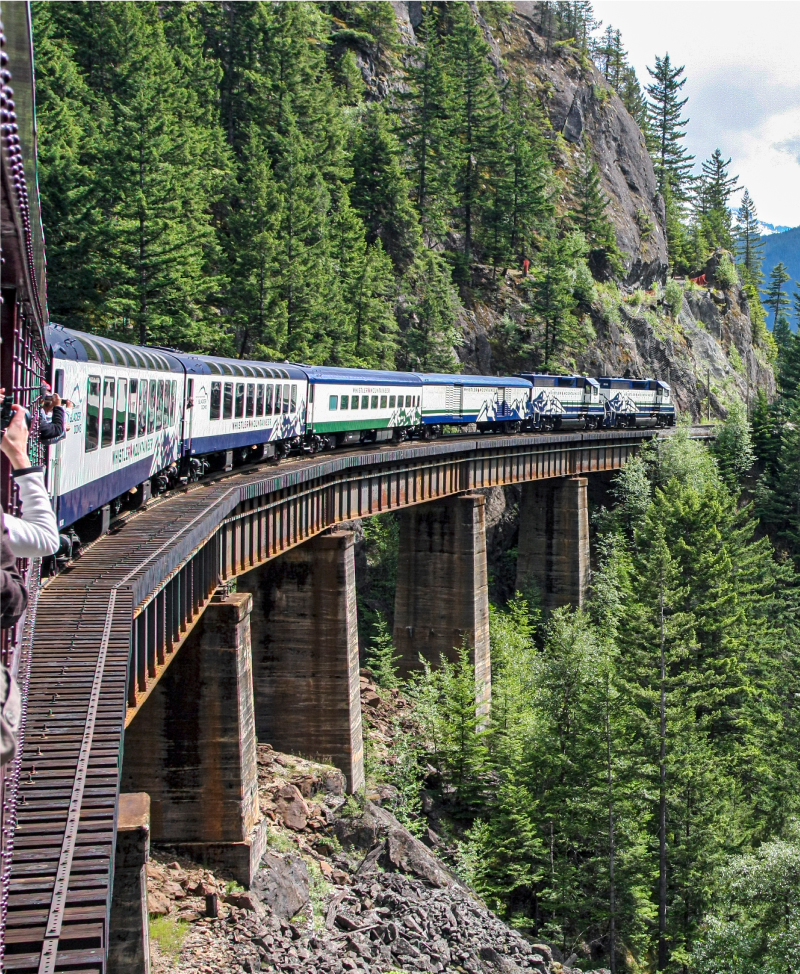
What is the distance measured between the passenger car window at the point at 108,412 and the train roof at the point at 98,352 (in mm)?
356

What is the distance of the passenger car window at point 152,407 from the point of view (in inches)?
765

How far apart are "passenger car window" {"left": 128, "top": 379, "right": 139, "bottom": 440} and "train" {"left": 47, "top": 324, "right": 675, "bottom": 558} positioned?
0.12 feet

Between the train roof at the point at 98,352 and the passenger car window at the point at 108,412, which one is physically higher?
the train roof at the point at 98,352

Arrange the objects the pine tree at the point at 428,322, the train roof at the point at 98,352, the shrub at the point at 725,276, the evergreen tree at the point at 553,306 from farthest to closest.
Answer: the shrub at the point at 725,276 < the evergreen tree at the point at 553,306 < the pine tree at the point at 428,322 < the train roof at the point at 98,352

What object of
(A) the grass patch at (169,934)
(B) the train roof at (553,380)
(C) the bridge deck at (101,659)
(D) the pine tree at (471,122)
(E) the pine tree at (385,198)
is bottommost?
(A) the grass patch at (169,934)

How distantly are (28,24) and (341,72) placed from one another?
83.4 meters

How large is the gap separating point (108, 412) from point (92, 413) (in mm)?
1077

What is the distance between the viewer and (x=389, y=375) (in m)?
38.9

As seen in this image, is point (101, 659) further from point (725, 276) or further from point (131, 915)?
point (725, 276)

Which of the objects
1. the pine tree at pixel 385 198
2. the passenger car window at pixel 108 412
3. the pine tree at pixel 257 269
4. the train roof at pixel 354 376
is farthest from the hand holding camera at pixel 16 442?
the pine tree at pixel 385 198

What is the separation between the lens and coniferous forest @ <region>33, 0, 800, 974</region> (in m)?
28.6

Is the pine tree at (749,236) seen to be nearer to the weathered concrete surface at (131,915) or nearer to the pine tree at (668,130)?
the pine tree at (668,130)

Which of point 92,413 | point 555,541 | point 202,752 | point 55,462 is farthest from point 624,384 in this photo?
point 55,462

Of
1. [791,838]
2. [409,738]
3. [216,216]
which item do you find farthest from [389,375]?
[216,216]
